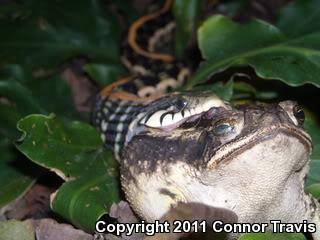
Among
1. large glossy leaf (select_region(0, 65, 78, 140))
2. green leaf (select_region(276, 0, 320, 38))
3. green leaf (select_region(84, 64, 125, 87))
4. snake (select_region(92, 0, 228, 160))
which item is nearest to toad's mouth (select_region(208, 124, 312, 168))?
snake (select_region(92, 0, 228, 160))

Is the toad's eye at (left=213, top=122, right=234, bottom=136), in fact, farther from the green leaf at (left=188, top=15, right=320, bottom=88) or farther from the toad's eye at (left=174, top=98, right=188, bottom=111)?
the green leaf at (left=188, top=15, right=320, bottom=88)

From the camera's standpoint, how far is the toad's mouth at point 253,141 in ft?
6.61

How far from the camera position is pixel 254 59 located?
3.10 m

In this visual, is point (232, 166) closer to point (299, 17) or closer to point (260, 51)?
point (260, 51)

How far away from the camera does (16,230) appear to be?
8.98 feet

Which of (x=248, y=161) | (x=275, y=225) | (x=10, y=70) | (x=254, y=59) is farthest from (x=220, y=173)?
(x=10, y=70)

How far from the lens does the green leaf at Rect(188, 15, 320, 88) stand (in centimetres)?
289

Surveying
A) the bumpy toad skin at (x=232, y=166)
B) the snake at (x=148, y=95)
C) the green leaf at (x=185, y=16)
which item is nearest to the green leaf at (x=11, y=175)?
the snake at (x=148, y=95)

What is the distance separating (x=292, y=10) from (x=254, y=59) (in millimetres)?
929

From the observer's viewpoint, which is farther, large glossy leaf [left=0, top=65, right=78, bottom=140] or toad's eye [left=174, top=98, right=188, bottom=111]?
large glossy leaf [left=0, top=65, right=78, bottom=140]

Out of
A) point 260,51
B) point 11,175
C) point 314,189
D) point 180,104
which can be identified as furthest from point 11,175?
point 314,189

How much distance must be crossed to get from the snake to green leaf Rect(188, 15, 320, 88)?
1.14 feet

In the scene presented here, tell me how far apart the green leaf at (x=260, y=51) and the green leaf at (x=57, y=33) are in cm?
133

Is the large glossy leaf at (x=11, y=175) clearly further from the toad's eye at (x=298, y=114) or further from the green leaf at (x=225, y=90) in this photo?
the toad's eye at (x=298, y=114)
